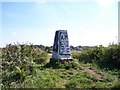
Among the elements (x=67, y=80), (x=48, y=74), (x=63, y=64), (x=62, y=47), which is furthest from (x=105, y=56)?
(x=67, y=80)

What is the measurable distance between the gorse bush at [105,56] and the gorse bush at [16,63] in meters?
4.71

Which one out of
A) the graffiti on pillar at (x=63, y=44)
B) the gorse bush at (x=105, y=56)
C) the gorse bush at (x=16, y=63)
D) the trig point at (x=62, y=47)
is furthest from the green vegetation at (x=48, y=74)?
the graffiti on pillar at (x=63, y=44)

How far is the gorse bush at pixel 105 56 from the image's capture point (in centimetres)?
1445

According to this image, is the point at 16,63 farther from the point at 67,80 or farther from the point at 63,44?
the point at 63,44

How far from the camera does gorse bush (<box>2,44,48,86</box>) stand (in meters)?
9.25

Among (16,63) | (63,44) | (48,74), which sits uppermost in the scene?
(63,44)

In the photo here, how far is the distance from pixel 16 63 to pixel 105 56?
6.66m

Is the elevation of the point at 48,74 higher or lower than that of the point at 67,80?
higher

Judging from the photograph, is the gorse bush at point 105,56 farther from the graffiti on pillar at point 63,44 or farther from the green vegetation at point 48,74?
the graffiti on pillar at point 63,44

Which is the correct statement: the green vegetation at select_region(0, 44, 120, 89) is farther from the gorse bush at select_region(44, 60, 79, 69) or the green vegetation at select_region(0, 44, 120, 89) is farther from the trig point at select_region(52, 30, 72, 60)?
the trig point at select_region(52, 30, 72, 60)

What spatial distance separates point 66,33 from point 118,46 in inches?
144

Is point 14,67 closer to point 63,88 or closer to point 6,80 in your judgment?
point 6,80

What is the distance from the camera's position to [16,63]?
34.2 feet

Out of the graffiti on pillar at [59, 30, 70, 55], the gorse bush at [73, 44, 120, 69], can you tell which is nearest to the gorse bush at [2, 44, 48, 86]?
the graffiti on pillar at [59, 30, 70, 55]
